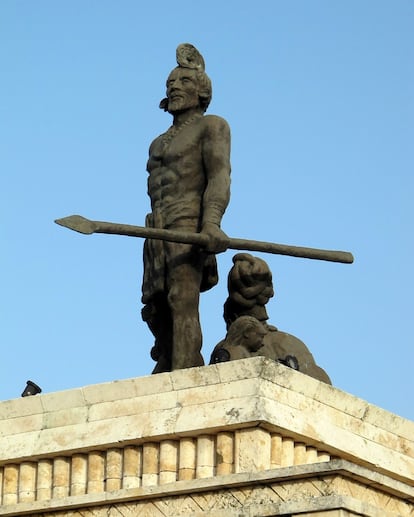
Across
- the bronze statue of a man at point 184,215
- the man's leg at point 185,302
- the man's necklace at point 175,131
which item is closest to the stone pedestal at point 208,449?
the man's leg at point 185,302

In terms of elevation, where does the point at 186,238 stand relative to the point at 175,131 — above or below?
below

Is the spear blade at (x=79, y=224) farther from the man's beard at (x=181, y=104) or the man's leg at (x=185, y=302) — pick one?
the man's beard at (x=181, y=104)

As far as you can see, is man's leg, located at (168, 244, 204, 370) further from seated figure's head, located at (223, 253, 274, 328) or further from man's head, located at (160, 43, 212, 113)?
man's head, located at (160, 43, 212, 113)

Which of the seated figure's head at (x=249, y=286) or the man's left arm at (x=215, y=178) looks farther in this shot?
the seated figure's head at (x=249, y=286)

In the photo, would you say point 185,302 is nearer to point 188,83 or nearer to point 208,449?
point 208,449

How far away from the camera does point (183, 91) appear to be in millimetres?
Result: 19344

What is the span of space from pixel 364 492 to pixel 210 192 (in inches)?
145

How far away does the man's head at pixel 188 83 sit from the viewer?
19.3m

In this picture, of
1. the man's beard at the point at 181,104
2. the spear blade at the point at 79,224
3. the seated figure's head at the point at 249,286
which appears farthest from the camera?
the man's beard at the point at 181,104

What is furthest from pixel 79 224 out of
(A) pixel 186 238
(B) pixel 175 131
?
(B) pixel 175 131

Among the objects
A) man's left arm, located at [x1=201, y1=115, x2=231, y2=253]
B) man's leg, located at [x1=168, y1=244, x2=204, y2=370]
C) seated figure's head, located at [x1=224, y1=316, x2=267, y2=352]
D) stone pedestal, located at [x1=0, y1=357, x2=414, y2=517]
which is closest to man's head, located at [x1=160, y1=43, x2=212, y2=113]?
man's left arm, located at [x1=201, y1=115, x2=231, y2=253]

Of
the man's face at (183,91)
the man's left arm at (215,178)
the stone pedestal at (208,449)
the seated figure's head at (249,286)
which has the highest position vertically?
the man's face at (183,91)

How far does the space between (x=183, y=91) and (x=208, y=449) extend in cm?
400

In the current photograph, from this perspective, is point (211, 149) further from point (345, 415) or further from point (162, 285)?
point (345, 415)
